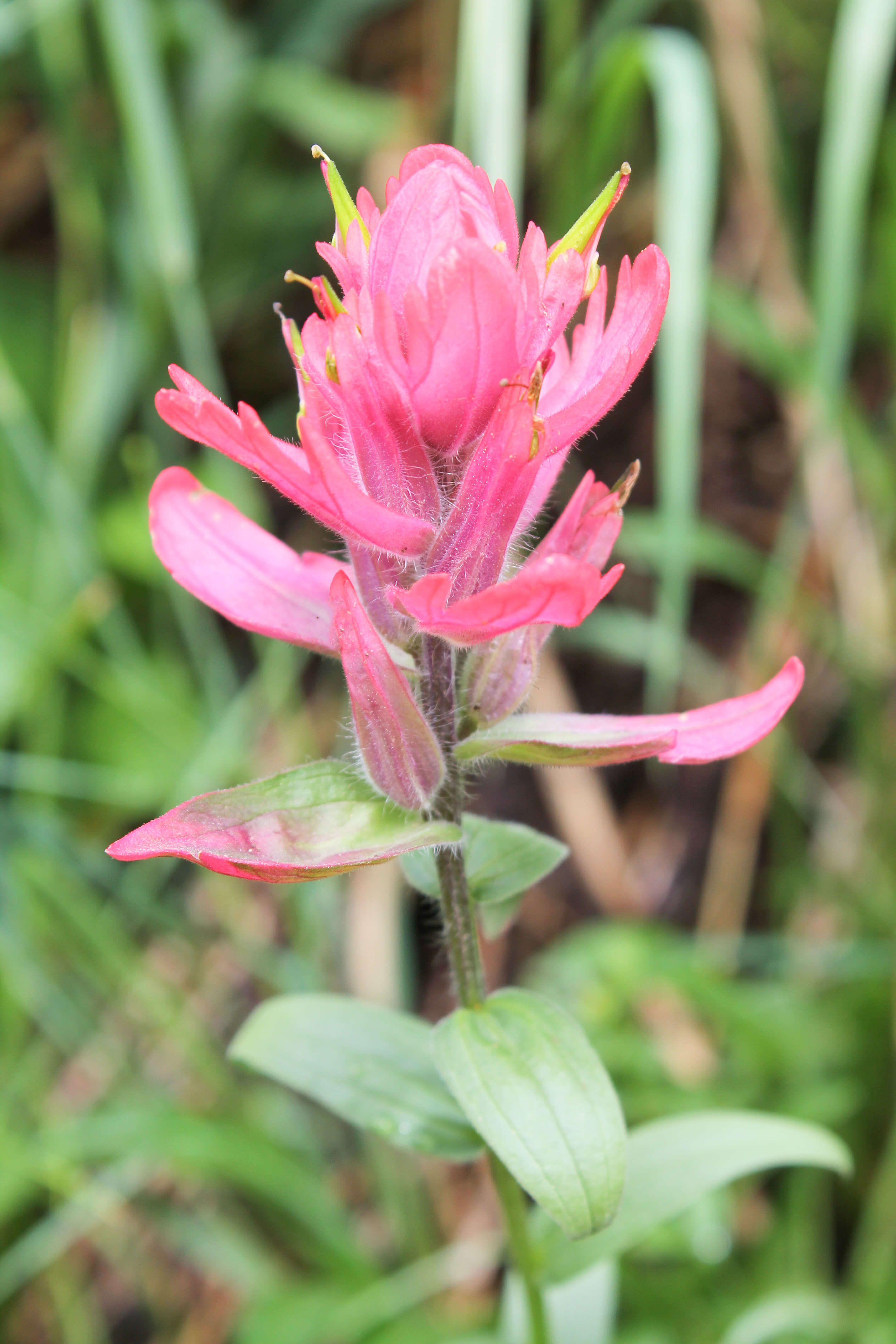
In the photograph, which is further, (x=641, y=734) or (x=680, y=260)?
(x=680, y=260)

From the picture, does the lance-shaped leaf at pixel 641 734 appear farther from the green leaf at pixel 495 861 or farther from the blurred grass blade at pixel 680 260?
the blurred grass blade at pixel 680 260

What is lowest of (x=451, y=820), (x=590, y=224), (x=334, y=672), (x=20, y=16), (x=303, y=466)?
(x=334, y=672)

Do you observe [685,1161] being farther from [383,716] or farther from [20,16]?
[20,16]

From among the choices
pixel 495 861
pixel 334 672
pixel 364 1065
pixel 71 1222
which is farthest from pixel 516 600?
pixel 334 672

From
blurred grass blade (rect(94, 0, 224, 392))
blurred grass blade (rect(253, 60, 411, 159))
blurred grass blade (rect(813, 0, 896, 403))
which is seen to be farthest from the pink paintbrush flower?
blurred grass blade (rect(253, 60, 411, 159))

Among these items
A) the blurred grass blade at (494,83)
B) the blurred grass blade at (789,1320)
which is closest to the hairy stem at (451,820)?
the blurred grass blade at (789,1320)

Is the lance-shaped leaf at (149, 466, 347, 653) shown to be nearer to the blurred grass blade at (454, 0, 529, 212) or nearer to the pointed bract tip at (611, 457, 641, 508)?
the pointed bract tip at (611, 457, 641, 508)
